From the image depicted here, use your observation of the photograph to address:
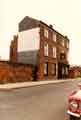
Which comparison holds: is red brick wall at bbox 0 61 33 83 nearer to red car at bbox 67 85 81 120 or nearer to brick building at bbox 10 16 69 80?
brick building at bbox 10 16 69 80

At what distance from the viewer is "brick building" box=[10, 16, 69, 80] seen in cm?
3856

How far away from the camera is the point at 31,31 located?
1564 inches

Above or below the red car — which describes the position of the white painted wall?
above

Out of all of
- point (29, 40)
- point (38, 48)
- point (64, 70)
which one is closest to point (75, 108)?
point (38, 48)

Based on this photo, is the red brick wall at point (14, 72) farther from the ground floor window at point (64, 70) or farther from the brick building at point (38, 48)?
the ground floor window at point (64, 70)

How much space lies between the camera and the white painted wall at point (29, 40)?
38.8 meters

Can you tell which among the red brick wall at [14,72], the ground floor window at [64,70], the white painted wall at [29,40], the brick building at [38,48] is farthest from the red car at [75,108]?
the ground floor window at [64,70]

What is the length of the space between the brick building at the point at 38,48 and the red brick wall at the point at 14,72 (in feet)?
9.81

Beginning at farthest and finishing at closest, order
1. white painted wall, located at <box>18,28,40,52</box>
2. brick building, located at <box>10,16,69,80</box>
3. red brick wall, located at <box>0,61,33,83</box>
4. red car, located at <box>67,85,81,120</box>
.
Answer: white painted wall, located at <box>18,28,40,52</box> < brick building, located at <box>10,16,69,80</box> < red brick wall, located at <box>0,61,33,83</box> < red car, located at <box>67,85,81,120</box>

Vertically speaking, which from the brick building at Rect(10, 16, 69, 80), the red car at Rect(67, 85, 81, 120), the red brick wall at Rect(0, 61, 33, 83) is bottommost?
the red car at Rect(67, 85, 81, 120)

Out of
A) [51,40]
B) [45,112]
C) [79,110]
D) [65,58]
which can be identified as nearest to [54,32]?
[51,40]

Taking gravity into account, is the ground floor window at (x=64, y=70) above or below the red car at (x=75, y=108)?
above

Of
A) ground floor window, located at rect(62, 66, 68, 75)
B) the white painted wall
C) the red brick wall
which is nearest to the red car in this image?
the red brick wall

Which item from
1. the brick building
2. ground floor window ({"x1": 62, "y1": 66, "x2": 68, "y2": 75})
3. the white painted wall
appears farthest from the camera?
ground floor window ({"x1": 62, "y1": 66, "x2": 68, "y2": 75})
